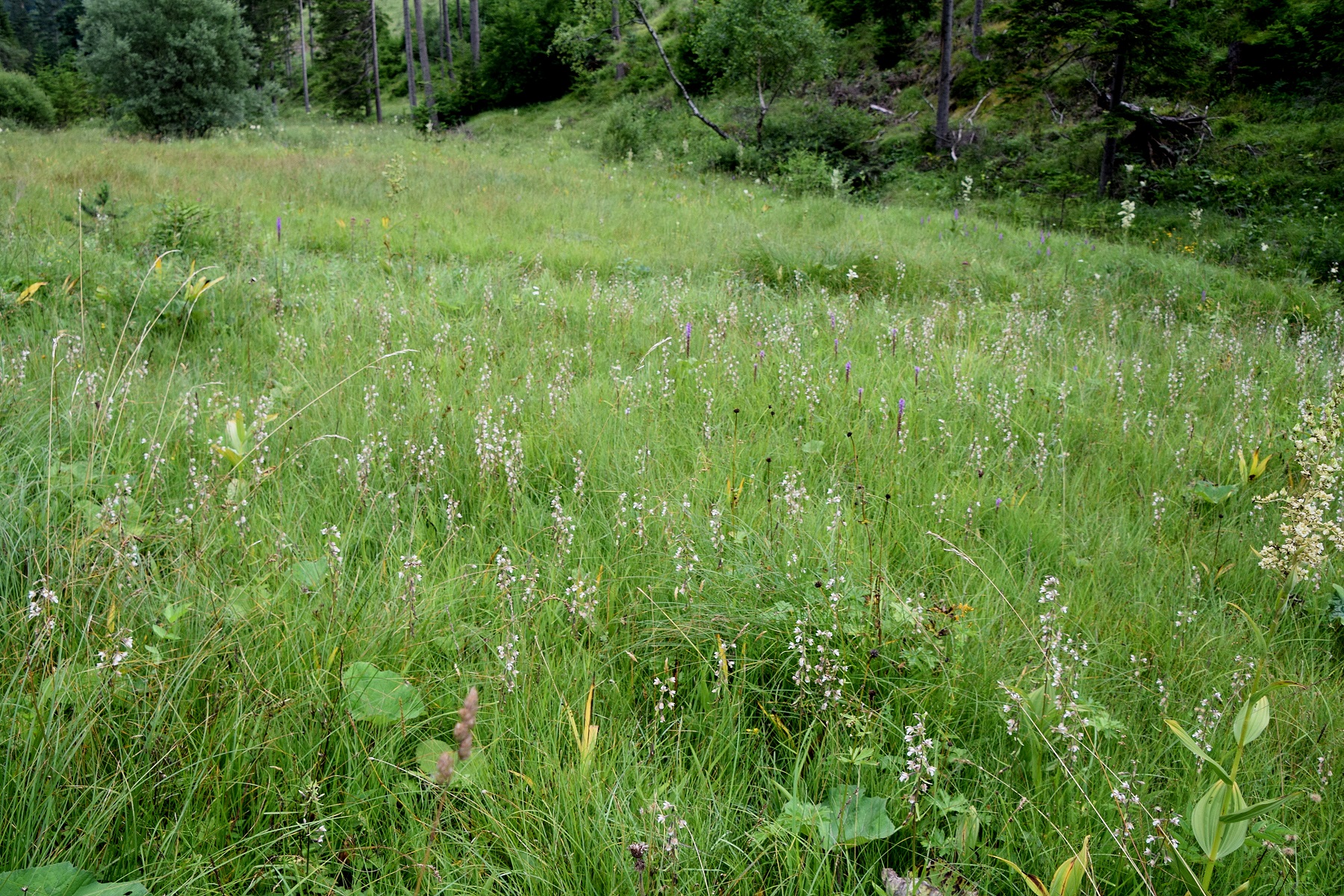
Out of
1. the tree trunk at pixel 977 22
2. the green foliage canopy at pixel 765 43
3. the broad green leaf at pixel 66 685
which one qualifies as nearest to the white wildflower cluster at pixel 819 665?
the broad green leaf at pixel 66 685

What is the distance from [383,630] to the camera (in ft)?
6.20

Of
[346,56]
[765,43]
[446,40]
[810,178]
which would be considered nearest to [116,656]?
[810,178]

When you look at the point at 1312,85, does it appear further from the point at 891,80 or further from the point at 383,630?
the point at 383,630

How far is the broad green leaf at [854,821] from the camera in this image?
1453 mm

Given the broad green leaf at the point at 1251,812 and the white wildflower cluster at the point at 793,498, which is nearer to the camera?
the broad green leaf at the point at 1251,812

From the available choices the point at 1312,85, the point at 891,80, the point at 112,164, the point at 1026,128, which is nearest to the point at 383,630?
the point at 112,164

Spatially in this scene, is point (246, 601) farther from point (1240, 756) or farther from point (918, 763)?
point (1240, 756)

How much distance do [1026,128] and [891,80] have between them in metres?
6.95

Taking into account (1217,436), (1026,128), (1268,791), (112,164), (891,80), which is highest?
(891,80)

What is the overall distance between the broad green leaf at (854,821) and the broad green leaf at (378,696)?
919mm

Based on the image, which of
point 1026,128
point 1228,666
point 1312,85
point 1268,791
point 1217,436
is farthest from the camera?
point 1026,128

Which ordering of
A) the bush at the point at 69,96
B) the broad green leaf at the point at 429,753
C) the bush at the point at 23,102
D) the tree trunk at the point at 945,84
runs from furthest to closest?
the bush at the point at 69,96 < the bush at the point at 23,102 < the tree trunk at the point at 945,84 < the broad green leaf at the point at 429,753

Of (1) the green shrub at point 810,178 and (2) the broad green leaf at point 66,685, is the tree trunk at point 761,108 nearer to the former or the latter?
(1) the green shrub at point 810,178

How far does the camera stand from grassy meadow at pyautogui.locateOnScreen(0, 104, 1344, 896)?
1463mm
